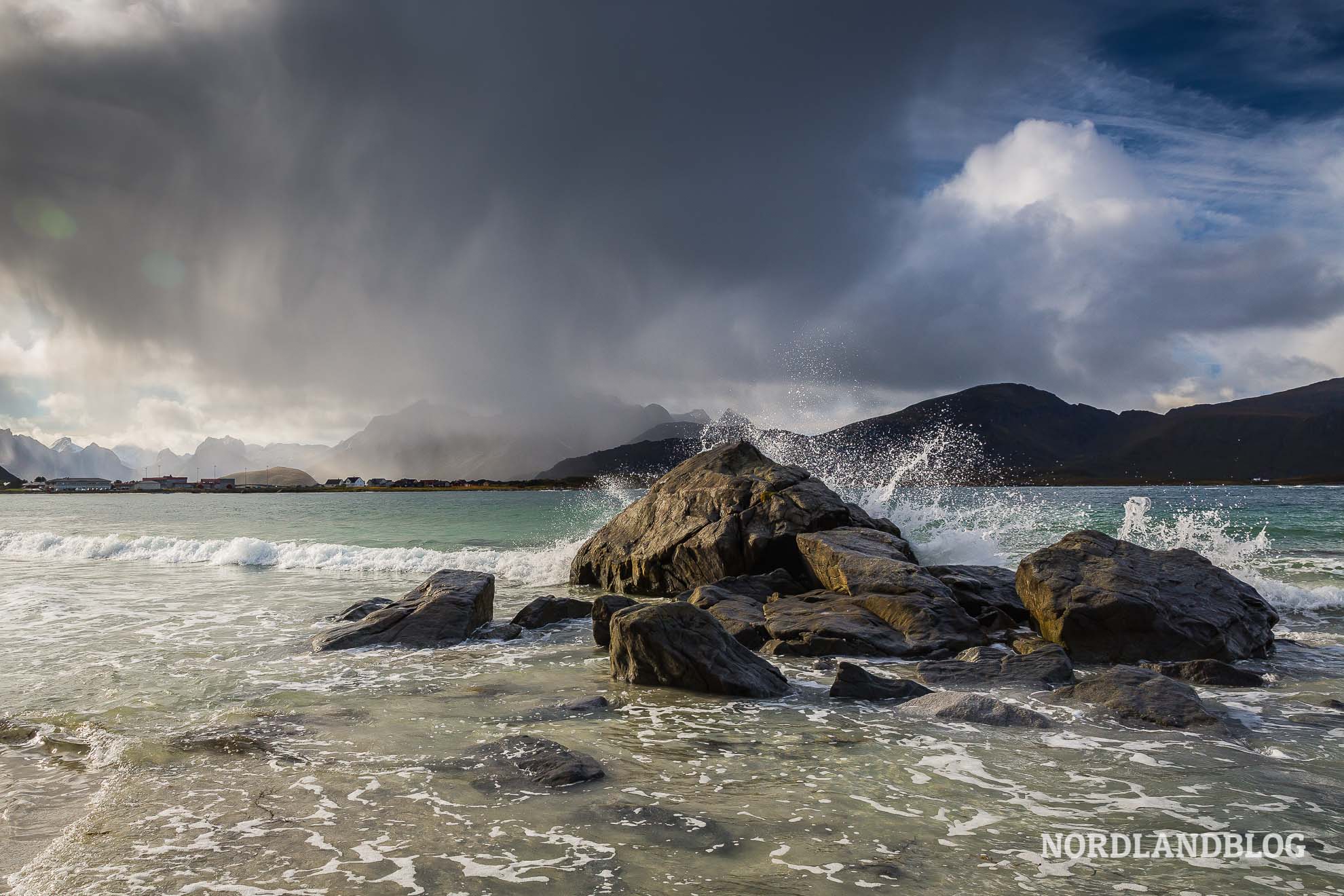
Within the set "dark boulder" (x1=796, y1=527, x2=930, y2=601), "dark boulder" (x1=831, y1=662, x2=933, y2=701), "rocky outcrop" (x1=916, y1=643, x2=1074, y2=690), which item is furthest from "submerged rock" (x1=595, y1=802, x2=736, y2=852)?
"dark boulder" (x1=796, y1=527, x2=930, y2=601)

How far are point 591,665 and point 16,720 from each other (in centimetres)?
639

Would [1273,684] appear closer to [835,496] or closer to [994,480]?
[835,496]

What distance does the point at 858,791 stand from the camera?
5891 millimetres

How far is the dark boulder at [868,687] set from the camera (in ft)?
28.8

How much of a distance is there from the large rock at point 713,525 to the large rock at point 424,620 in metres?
5.28

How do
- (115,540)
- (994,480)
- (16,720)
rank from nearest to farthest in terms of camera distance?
(16,720) < (115,540) < (994,480)

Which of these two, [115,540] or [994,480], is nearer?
[115,540]

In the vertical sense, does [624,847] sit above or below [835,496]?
below

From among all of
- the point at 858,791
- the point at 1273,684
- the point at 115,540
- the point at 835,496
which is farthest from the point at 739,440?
the point at 115,540

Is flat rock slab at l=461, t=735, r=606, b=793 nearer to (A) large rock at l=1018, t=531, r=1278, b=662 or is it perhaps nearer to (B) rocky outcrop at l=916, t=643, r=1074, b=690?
(B) rocky outcrop at l=916, t=643, r=1074, b=690

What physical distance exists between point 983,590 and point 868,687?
7476 millimetres

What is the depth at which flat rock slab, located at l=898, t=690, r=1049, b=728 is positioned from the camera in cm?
774

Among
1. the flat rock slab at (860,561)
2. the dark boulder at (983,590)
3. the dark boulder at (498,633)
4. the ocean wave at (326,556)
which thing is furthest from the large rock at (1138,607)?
the ocean wave at (326,556)

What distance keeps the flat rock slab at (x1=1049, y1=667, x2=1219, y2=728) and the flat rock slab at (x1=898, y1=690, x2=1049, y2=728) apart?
1.02 meters
